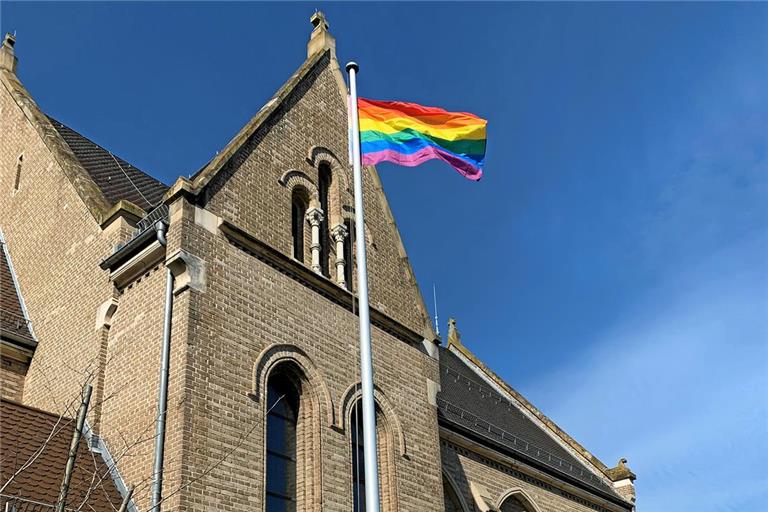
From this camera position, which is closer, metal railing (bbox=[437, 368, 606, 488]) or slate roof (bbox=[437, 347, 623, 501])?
metal railing (bbox=[437, 368, 606, 488])

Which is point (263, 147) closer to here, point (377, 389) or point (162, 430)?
point (377, 389)

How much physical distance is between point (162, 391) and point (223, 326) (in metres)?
1.46

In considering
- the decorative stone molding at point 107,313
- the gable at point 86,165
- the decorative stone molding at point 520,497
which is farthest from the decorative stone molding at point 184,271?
the decorative stone molding at point 520,497

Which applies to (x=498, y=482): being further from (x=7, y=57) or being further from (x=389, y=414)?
(x=7, y=57)

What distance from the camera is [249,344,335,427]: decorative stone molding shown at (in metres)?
13.3

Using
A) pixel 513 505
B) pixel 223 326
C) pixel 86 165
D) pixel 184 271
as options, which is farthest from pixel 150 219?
pixel 513 505

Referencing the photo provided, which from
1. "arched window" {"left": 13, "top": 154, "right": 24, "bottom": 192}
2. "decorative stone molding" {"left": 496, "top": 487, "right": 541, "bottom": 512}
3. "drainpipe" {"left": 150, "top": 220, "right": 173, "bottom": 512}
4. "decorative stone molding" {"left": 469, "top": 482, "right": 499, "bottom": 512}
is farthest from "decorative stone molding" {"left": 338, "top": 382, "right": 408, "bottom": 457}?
"arched window" {"left": 13, "top": 154, "right": 24, "bottom": 192}

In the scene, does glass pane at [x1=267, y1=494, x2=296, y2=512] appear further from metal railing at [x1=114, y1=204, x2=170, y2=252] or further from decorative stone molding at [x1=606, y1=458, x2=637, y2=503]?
decorative stone molding at [x1=606, y1=458, x2=637, y2=503]

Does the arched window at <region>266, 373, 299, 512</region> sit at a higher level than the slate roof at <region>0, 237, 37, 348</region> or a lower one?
lower

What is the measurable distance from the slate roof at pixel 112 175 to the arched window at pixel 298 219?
316cm

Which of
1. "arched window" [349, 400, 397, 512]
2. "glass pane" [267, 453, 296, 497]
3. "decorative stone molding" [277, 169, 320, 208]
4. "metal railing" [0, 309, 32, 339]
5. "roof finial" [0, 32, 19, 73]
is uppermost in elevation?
"roof finial" [0, 32, 19, 73]

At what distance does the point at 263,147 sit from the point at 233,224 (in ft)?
7.46

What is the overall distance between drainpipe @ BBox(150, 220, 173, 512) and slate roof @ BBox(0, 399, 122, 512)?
62 cm

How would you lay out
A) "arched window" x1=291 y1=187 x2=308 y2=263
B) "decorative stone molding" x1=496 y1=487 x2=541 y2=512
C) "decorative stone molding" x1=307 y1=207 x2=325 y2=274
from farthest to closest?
"decorative stone molding" x1=496 y1=487 x2=541 y2=512, "arched window" x1=291 y1=187 x2=308 y2=263, "decorative stone molding" x1=307 y1=207 x2=325 y2=274
